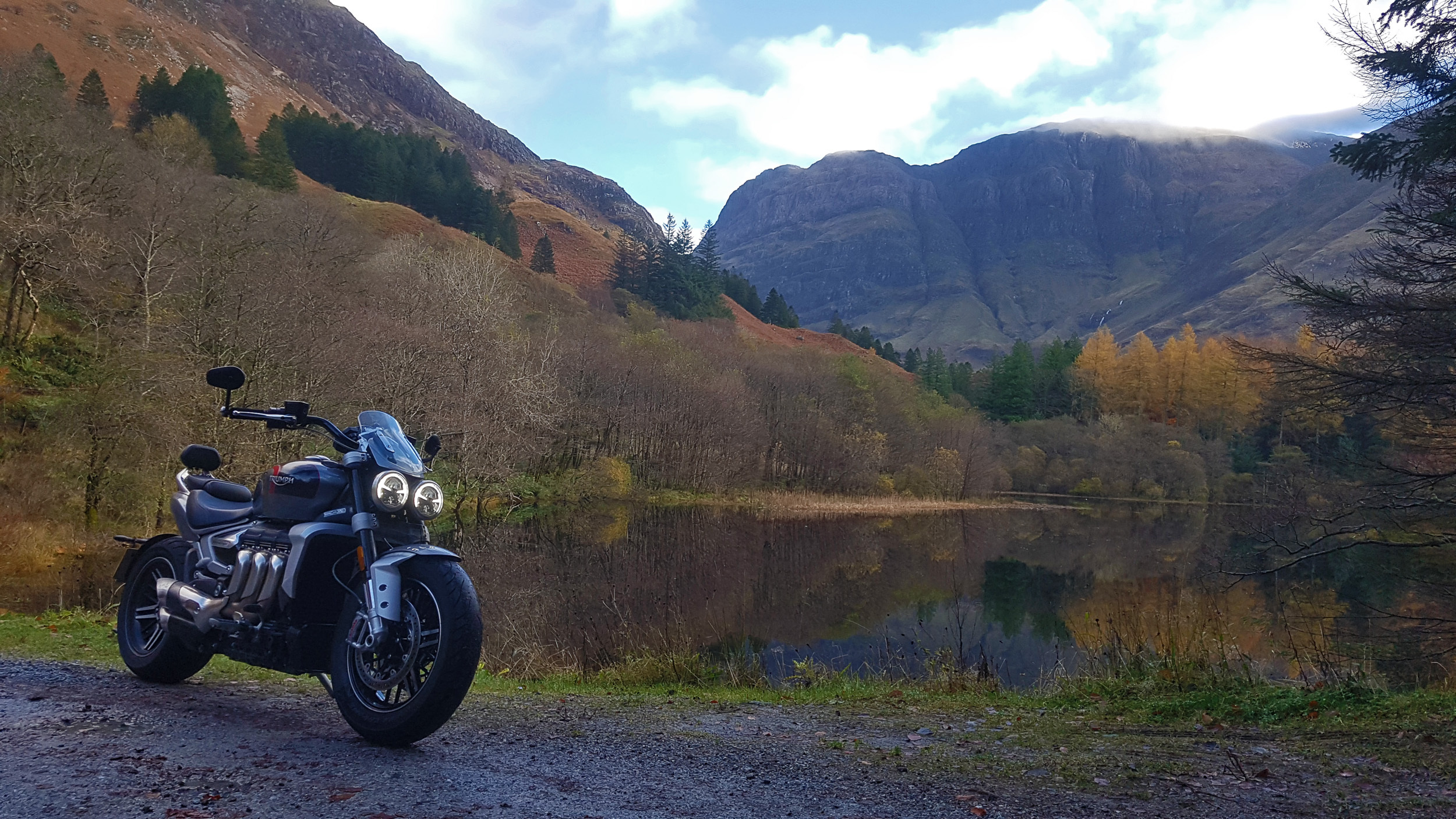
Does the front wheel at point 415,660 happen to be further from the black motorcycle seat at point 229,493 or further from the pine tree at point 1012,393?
the pine tree at point 1012,393

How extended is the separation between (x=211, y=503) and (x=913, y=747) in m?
5.19

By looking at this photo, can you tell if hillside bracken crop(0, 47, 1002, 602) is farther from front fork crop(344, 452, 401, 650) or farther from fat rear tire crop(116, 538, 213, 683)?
front fork crop(344, 452, 401, 650)

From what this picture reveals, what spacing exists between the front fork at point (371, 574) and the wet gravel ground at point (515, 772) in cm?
61

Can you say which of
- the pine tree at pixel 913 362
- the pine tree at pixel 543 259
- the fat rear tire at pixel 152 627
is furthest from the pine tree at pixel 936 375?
the fat rear tire at pixel 152 627

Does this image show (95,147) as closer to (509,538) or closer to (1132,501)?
(509,538)

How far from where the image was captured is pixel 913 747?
584cm

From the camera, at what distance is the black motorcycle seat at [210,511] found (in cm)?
573

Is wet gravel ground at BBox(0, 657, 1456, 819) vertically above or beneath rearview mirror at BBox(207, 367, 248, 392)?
beneath

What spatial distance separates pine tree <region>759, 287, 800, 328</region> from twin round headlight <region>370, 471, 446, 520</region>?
378 feet

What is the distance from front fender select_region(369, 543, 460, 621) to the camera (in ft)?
14.7

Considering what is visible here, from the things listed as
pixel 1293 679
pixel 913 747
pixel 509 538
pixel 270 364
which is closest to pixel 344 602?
pixel 913 747

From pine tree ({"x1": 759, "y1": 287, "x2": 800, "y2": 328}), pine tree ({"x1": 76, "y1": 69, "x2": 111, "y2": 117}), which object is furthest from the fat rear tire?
pine tree ({"x1": 759, "y1": 287, "x2": 800, "y2": 328})

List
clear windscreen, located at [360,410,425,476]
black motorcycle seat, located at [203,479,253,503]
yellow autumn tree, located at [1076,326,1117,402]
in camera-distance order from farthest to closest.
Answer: yellow autumn tree, located at [1076,326,1117,402], black motorcycle seat, located at [203,479,253,503], clear windscreen, located at [360,410,425,476]

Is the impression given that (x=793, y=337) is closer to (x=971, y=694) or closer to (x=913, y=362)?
(x=913, y=362)
